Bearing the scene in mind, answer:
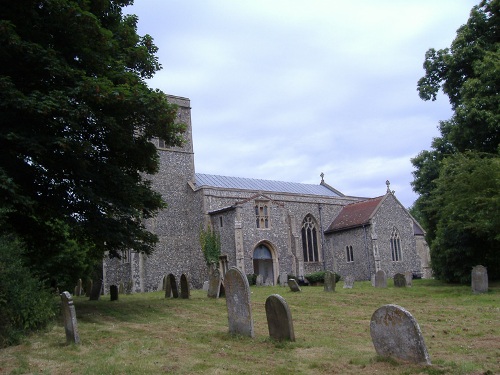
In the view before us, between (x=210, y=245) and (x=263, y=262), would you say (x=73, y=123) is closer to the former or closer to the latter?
(x=210, y=245)

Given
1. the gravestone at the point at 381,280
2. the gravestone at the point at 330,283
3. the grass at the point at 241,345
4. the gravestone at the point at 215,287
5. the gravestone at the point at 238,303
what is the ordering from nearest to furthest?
the grass at the point at 241,345, the gravestone at the point at 238,303, the gravestone at the point at 215,287, the gravestone at the point at 330,283, the gravestone at the point at 381,280

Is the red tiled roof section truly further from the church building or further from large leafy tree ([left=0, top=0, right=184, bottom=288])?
large leafy tree ([left=0, top=0, right=184, bottom=288])

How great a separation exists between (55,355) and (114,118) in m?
5.59

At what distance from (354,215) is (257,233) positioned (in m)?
8.43

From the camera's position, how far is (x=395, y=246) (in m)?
35.9

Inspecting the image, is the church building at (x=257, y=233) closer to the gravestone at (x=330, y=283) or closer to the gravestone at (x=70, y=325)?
the gravestone at (x=330, y=283)

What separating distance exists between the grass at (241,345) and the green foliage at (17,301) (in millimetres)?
326

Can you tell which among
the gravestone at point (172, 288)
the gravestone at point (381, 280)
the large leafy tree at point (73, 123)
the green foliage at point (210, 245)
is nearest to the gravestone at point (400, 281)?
the gravestone at point (381, 280)

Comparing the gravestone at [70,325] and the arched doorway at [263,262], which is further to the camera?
the arched doorway at [263,262]

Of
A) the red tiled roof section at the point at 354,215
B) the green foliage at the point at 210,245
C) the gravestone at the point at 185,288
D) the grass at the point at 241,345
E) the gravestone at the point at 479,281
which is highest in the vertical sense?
the red tiled roof section at the point at 354,215

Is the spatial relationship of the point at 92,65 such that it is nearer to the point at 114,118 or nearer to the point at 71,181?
the point at 114,118

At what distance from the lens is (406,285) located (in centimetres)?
2281

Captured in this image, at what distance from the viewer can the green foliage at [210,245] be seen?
3256 centimetres

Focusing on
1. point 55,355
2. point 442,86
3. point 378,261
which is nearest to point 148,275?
point 378,261
